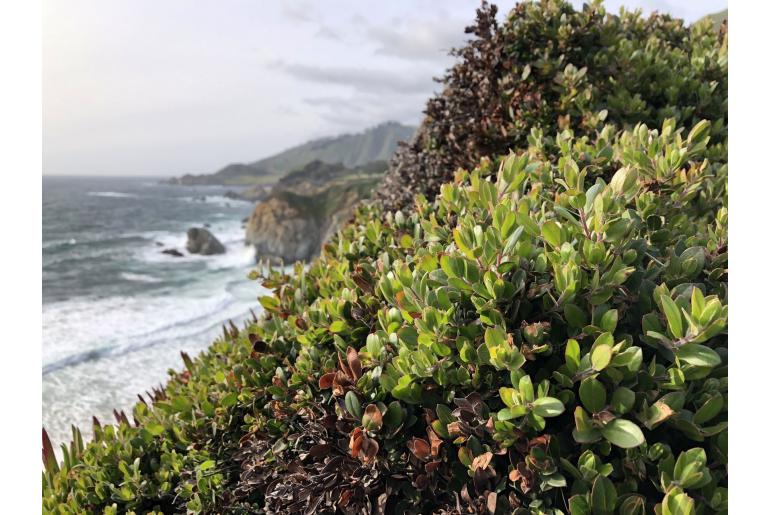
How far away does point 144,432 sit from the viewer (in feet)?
7.98

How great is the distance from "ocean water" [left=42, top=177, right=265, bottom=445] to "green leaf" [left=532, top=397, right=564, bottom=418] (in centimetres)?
190

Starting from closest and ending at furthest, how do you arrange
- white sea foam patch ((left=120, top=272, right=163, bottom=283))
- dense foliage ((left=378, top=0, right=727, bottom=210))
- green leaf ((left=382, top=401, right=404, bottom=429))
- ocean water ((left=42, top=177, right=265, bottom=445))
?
green leaf ((left=382, top=401, right=404, bottom=429))
dense foliage ((left=378, top=0, right=727, bottom=210))
ocean water ((left=42, top=177, right=265, bottom=445))
white sea foam patch ((left=120, top=272, right=163, bottom=283))

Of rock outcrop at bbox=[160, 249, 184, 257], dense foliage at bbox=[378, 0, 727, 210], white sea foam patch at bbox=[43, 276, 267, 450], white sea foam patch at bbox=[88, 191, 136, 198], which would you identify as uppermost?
dense foliage at bbox=[378, 0, 727, 210]

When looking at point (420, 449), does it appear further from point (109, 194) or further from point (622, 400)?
point (109, 194)

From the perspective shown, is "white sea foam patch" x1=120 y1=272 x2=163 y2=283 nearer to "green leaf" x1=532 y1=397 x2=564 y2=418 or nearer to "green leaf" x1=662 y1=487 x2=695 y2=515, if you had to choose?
"green leaf" x1=532 y1=397 x2=564 y2=418

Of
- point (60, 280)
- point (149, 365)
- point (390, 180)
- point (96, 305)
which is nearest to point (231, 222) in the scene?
point (60, 280)

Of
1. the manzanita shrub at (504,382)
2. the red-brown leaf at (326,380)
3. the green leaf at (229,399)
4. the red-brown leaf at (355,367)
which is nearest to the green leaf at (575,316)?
the manzanita shrub at (504,382)

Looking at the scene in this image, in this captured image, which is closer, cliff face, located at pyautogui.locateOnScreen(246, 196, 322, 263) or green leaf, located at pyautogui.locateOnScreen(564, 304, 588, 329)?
green leaf, located at pyautogui.locateOnScreen(564, 304, 588, 329)

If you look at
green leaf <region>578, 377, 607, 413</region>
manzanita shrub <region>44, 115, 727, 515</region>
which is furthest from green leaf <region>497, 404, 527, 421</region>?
green leaf <region>578, 377, 607, 413</region>

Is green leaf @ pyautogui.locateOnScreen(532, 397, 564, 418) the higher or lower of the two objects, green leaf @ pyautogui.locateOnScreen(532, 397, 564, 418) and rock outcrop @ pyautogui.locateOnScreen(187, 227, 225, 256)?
the higher

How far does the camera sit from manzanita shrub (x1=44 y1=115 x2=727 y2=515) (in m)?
1.31
